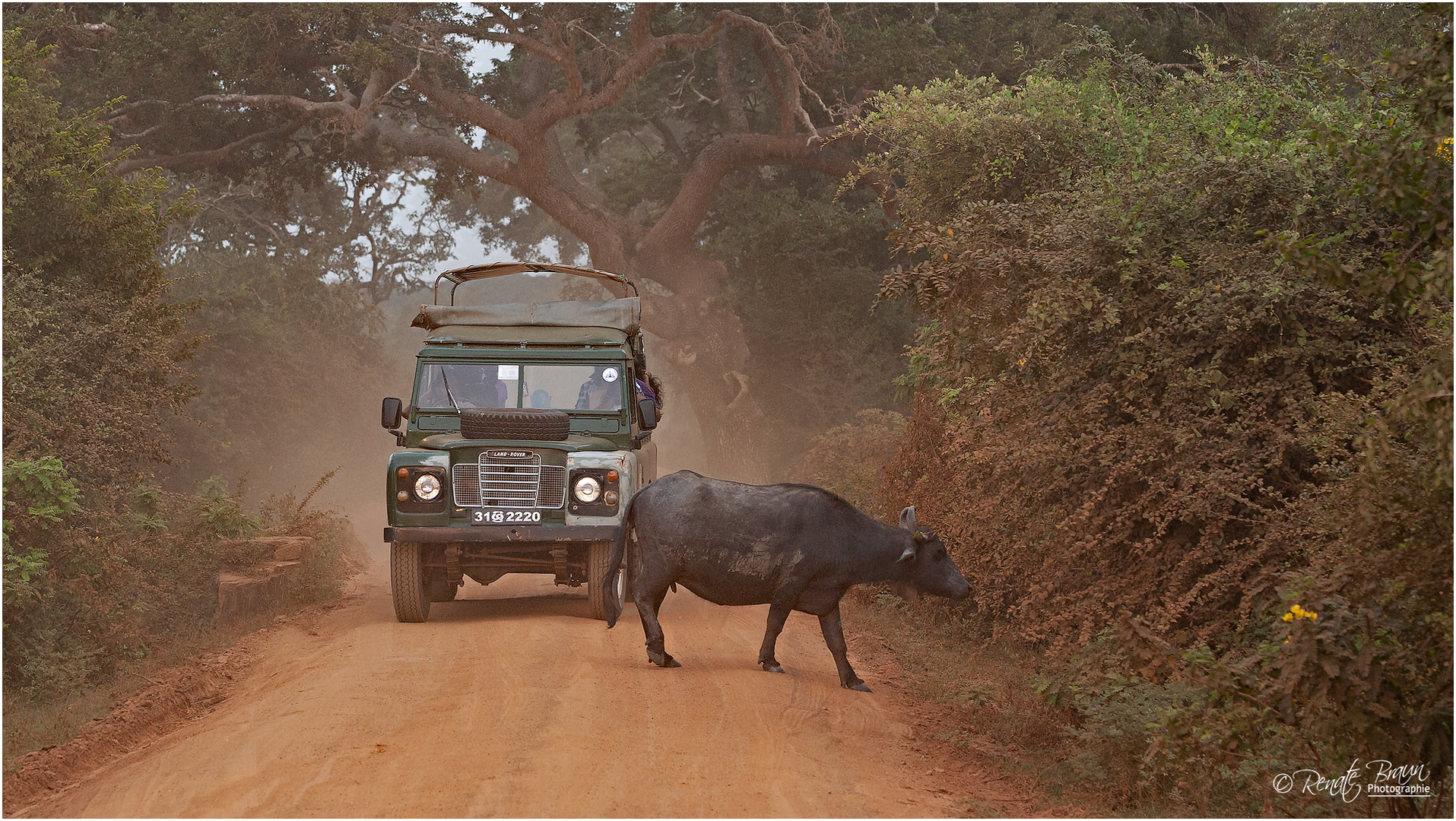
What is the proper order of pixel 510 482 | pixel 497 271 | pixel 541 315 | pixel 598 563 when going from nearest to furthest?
pixel 510 482, pixel 598 563, pixel 541 315, pixel 497 271

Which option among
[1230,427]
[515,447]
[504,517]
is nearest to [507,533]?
[504,517]

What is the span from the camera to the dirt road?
6023 millimetres

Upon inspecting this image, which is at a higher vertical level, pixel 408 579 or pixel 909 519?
pixel 909 519

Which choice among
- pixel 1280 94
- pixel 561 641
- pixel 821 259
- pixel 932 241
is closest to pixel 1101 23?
pixel 821 259

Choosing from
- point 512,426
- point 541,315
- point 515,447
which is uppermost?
point 541,315

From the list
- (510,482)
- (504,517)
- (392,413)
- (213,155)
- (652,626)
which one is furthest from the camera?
(213,155)

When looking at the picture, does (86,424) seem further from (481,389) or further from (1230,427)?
(1230,427)

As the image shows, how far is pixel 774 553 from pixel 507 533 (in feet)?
10.5

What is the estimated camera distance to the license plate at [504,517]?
11.0m

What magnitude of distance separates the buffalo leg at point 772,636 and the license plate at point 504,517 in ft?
9.56

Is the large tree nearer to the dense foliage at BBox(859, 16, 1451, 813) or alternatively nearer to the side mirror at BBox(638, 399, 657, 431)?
the side mirror at BBox(638, 399, 657, 431)

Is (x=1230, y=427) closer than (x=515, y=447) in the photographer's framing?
Yes

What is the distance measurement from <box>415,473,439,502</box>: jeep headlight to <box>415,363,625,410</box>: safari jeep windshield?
4.05 ft

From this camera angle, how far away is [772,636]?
9242 mm
